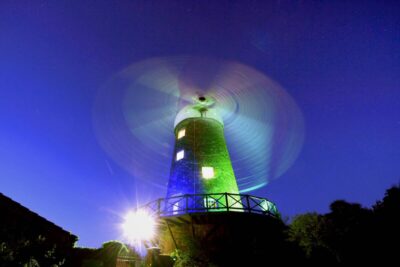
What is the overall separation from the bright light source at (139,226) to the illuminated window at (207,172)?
14.3ft

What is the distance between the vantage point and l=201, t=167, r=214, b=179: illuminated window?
16922mm

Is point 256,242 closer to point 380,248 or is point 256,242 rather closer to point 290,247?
point 290,247

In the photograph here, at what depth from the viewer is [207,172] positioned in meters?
17.1

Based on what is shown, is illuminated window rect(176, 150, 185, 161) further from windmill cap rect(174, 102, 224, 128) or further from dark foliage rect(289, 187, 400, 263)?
dark foliage rect(289, 187, 400, 263)

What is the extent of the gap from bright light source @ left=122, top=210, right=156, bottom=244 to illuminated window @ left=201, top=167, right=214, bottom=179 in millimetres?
4373

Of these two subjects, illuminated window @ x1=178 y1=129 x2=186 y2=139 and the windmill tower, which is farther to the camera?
illuminated window @ x1=178 y1=129 x2=186 y2=139

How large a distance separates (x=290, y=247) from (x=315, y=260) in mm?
1234

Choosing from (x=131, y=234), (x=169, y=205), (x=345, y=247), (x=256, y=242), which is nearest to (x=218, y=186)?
(x=169, y=205)

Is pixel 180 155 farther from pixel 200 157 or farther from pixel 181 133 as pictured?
pixel 181 133

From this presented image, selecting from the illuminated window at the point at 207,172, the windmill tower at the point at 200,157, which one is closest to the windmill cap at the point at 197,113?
the windmill tower at the point at 200,157

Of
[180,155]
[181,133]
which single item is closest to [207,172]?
[180,155]

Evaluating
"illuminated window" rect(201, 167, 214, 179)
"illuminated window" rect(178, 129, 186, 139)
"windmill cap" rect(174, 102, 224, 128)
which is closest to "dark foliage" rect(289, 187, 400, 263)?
"illuminated window" rect(201, 167, 214, 179)

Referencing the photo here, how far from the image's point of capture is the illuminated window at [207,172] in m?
16.9

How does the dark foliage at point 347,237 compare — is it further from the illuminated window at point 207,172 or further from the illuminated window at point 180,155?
the illuminated window at point 180,155
